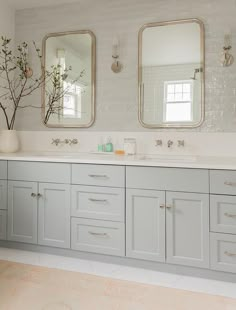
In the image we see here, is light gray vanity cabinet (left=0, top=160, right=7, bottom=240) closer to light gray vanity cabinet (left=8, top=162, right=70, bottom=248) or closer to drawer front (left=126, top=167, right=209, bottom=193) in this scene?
light gray vanity cabinet (left=8, top=162, right=70, bottom=248)

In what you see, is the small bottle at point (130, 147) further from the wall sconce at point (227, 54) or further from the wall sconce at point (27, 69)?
the wall sconce at point (27, 69)

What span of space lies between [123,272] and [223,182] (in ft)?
3.26

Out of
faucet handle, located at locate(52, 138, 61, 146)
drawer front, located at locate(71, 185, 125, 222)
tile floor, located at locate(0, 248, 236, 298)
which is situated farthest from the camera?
faucet handle, located at locate(52, 138, 61, 146)

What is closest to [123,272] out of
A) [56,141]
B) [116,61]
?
[56,141]

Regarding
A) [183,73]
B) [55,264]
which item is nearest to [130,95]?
[183,73]

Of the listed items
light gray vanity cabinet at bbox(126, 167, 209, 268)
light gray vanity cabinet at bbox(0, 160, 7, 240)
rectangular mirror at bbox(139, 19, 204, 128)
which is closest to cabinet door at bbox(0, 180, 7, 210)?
light gray vanity cabinet at bbox(0, 160, 7, 240)

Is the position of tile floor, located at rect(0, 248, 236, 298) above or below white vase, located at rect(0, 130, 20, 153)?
below

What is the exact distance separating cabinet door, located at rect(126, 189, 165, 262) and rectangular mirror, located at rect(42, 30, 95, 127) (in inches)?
42.6

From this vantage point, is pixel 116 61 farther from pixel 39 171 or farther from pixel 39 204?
pixel 39 204

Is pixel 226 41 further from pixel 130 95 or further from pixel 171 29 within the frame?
pixel 130 95

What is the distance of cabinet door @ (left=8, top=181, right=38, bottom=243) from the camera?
2705 millimetres

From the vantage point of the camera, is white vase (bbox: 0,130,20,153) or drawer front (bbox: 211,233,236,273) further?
white vase (bbox: 0,130,20,153)

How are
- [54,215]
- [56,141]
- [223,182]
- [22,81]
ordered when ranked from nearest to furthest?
[223,182] → [54,215] → [56,141] → [22,81]

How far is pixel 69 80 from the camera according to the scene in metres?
3.20
